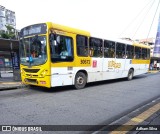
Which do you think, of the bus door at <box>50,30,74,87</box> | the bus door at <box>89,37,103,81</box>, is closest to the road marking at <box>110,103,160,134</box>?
the bus door at <box>50,30,74,87</box>

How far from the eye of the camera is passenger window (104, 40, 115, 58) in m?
11.5

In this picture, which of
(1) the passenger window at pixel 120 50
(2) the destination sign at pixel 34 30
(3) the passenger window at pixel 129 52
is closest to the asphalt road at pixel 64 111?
(2) the destination sign at pixel 34 30

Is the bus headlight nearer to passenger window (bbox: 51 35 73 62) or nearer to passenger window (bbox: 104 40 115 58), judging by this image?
passenger window (bbox: 51 35 73 62)

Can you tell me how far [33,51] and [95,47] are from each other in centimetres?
368

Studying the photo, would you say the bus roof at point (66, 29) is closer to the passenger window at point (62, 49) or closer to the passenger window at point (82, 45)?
the passenger window at point (82, 45)

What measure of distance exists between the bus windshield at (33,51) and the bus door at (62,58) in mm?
419

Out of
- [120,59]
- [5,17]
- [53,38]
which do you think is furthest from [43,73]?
[5,17]

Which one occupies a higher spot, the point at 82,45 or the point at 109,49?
the point at 82,45

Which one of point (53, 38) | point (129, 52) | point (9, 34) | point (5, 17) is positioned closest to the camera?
point (53, 38)

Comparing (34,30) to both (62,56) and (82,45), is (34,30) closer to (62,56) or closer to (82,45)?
(62,56)

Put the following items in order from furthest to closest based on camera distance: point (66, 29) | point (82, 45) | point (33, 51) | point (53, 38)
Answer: point (82, 45) → point (66, 29) → point (33, 51) → point (53, 38)

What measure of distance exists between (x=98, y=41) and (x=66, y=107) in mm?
5790

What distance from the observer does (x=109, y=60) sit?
467 inches

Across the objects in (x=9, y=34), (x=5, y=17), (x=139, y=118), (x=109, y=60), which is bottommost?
(x=139, y=118)
